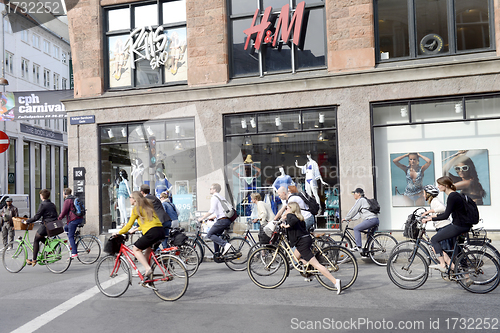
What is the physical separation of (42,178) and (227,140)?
3472 cm

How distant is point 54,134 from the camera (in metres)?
47.0

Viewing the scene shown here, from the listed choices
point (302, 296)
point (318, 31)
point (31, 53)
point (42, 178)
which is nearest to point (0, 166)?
point (42, 178)

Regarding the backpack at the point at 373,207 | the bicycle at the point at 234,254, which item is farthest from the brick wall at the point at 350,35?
the bicycle at the point at 234,254

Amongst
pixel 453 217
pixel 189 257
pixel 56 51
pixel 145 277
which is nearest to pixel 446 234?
pixel 453 217

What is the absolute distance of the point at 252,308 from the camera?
675 centimetres

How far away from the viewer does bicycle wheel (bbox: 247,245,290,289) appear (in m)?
8.21

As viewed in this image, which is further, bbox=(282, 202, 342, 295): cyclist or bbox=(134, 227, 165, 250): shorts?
bbox=(282, 202, 342, 295): cyclist

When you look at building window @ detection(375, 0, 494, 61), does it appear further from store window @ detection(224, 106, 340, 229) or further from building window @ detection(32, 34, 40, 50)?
building window @ detection(32, 34, 40, 50)

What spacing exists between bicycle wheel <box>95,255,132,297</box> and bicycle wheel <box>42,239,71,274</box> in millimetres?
3219

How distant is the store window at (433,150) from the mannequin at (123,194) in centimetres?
872

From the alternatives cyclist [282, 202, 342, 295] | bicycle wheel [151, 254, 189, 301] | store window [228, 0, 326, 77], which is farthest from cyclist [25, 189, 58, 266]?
store window [228, 0, 326, 77]

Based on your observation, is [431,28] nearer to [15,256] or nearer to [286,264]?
[286,264]

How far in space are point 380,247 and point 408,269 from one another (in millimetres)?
2953

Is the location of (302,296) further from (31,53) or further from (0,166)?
(31,53)
